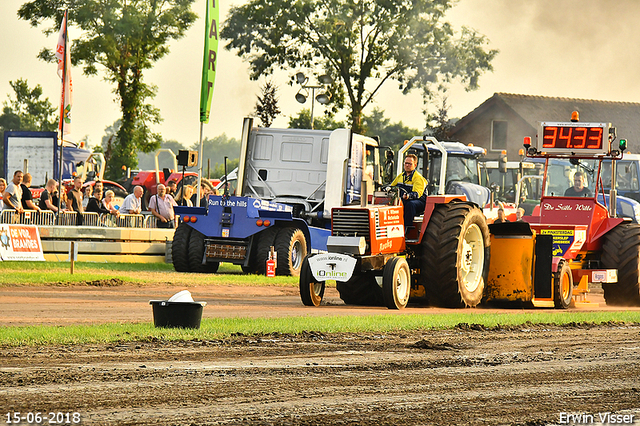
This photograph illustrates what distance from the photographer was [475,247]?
48.9 ft

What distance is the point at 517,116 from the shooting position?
56062 millimetres

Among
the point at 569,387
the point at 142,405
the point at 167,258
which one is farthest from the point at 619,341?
the point at 167,258

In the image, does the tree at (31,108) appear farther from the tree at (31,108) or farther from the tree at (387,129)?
the tree at (387,129)

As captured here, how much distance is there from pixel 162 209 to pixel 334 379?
16.8 metres

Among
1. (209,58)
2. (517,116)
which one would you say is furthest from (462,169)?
(517,116)

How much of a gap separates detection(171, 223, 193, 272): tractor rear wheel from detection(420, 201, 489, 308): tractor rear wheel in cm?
746

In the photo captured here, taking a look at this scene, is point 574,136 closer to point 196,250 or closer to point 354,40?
point 196,250

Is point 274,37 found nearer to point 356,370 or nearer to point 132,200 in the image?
point 132,200

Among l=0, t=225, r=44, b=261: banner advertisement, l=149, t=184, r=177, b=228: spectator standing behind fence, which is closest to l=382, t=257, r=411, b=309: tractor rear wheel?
l=0, t=225, r=44, b=261: banner advertisement

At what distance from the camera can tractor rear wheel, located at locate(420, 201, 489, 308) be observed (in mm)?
14008

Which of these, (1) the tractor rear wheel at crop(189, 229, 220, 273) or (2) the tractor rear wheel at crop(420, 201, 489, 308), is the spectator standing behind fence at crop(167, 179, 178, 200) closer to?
(1) the tractor rear wheel at crop(189, 229, 220, 273)

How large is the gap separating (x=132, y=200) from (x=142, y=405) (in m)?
17.7

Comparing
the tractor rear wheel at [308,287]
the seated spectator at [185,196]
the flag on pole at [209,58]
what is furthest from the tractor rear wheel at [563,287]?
the seated spectator at [185,196]

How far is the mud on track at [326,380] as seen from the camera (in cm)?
624
